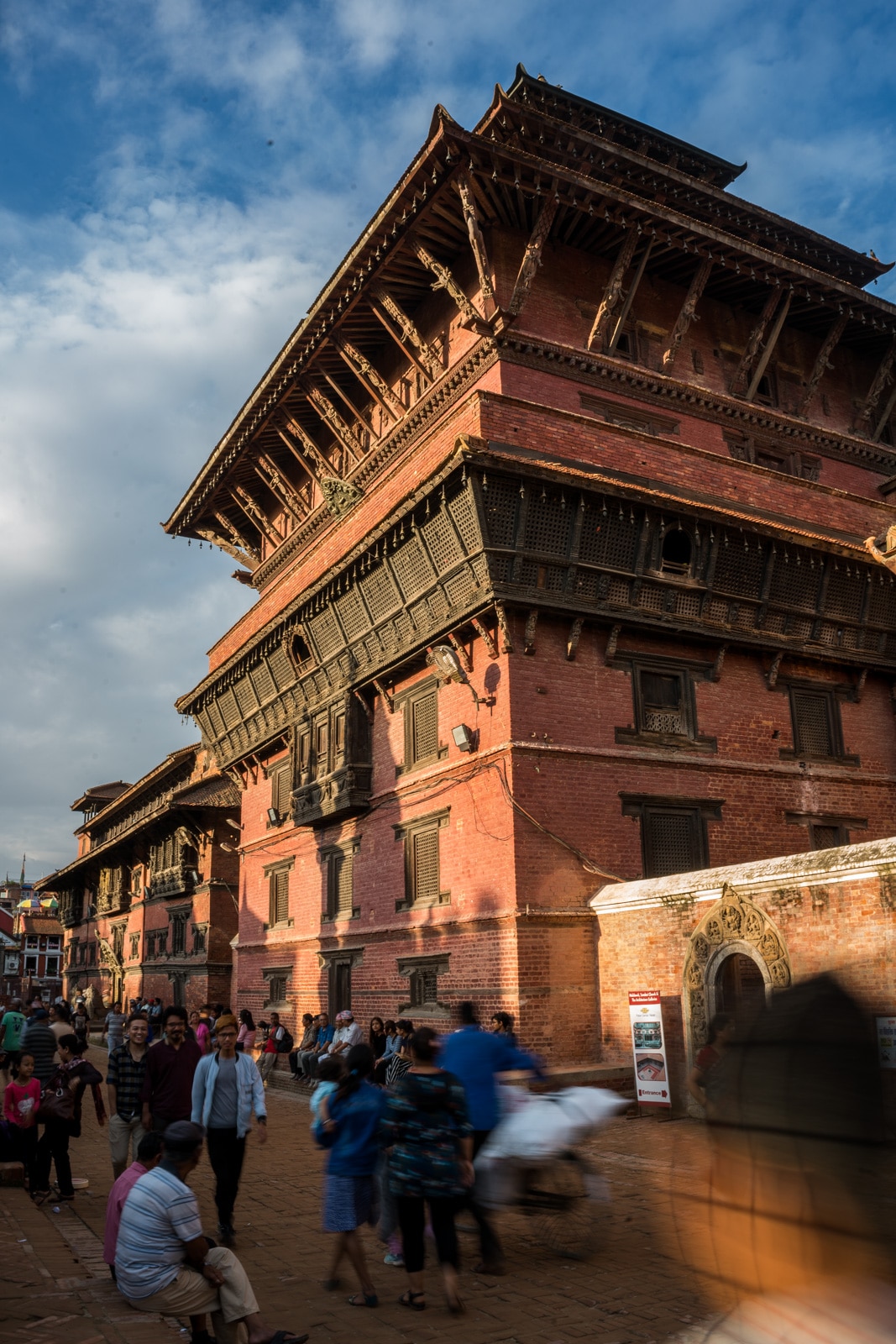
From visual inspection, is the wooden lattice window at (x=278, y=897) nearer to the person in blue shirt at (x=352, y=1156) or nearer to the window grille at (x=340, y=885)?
the window grille at (x=340, y=885)

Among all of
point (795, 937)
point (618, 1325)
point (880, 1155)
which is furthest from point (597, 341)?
point (880, 1155)

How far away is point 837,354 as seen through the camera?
24.0m

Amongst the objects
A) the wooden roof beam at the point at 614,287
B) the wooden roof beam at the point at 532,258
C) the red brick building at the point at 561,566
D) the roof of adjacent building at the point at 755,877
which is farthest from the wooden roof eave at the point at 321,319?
the roof of adjacent building at the point at 755,877

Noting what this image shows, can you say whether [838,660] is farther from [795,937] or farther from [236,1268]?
[236,1268]

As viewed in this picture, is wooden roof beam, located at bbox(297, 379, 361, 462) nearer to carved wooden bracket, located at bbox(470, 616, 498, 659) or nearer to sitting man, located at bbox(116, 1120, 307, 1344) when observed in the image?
carved wooden bracket, located at bbox(470, 616, 498, 659)

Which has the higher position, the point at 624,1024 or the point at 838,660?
the point at 838,660

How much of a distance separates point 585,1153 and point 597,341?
14.6 metres

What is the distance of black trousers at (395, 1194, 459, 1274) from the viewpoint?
630 centimetres

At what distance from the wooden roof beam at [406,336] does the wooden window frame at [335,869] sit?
10.00 m

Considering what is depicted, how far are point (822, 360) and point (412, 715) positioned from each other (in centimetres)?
1229

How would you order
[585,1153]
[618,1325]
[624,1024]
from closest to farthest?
[618,1325] → [585,1153] → [624,1024]

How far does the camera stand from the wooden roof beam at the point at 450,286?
18062mm

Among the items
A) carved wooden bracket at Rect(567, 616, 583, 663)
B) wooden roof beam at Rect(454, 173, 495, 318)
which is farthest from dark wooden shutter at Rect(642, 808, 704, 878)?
wooden roof beam at Rect(454, 173, 495, 318)

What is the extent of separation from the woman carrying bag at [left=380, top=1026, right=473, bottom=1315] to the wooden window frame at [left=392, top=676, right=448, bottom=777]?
11.8 metres
